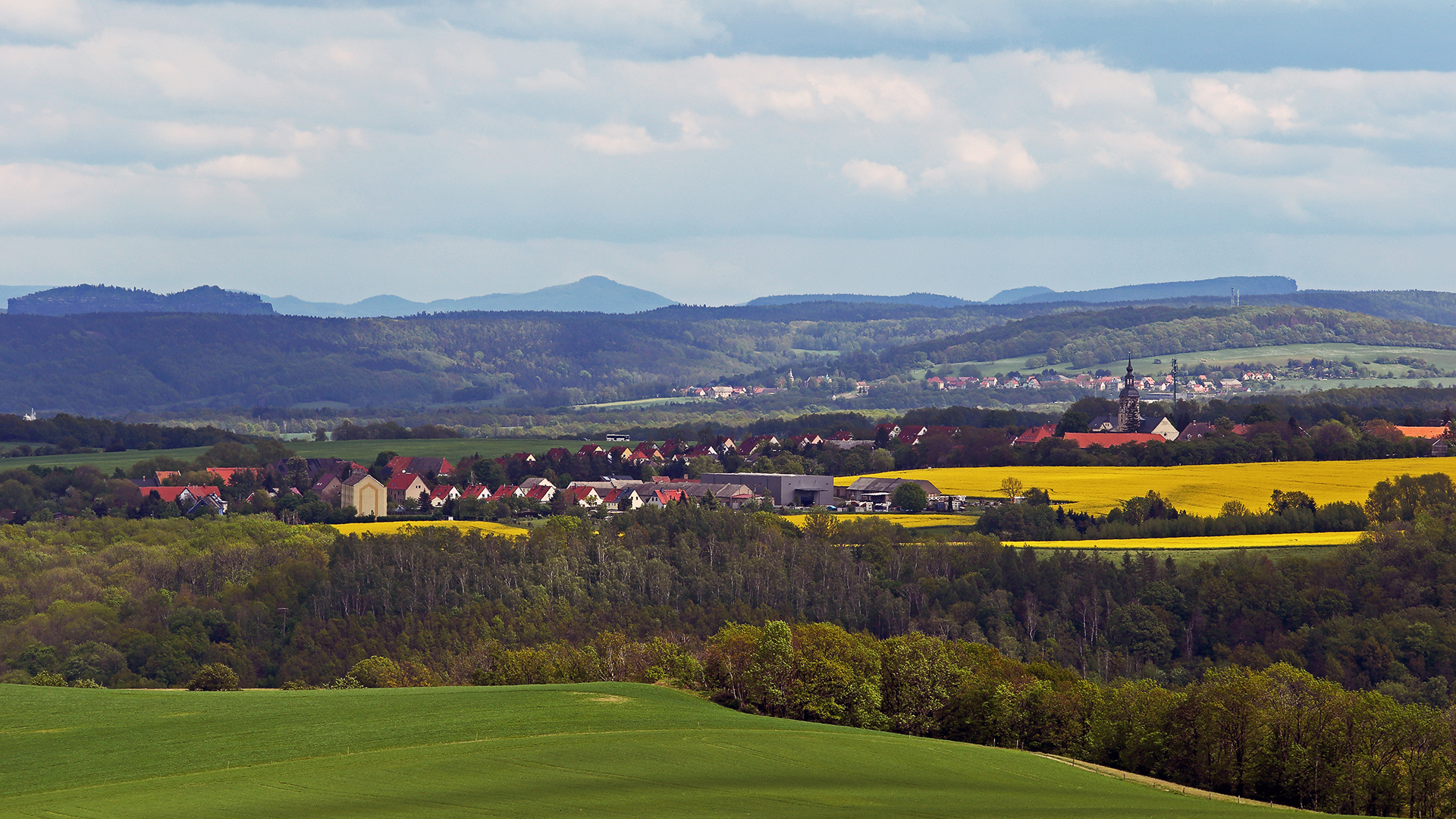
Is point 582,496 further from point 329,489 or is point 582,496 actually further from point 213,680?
point 213,680

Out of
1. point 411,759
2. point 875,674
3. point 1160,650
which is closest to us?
point 411,759

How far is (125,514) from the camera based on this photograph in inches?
5271

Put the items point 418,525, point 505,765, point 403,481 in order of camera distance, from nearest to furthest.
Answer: point 505,765
point 418,525
point 403,481

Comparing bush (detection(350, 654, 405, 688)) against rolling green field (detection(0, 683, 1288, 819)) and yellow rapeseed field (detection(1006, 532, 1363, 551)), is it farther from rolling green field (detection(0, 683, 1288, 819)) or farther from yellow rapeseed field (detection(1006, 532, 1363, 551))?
yellow rapeseed field (detection(1006, 532, 1363, 551))

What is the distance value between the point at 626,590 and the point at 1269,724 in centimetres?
5558

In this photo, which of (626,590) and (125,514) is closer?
(626,590)

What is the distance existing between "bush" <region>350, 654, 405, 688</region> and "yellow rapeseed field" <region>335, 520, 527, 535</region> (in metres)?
39.0

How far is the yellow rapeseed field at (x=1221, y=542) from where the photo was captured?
98062 millimetres

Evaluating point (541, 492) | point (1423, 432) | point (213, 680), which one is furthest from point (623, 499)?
point (1423, 432)

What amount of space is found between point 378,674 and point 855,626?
3355 cm

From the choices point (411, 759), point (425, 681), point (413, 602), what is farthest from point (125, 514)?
point (411, 759)

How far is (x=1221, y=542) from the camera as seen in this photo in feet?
330

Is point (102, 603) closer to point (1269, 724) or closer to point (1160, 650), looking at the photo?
point (1160, 650)

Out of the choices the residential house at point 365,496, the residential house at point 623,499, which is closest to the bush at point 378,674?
the residential house at point 623,499
